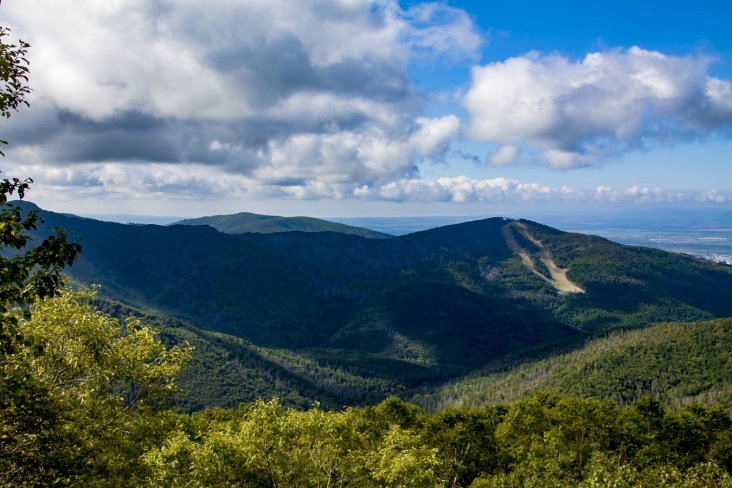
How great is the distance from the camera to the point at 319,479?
2823 centimetres

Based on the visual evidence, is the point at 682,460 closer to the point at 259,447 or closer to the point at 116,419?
the point at 259,447

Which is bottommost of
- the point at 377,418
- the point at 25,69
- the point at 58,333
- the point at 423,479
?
the point at 377,418

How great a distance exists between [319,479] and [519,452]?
176ft

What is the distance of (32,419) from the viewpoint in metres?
16.4

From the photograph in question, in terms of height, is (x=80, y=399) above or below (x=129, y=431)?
above

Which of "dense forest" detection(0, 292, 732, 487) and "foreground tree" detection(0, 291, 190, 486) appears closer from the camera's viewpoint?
"foreground tree" detection(0, 291, 190, 486)

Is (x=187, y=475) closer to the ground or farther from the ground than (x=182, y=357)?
closer to the ground

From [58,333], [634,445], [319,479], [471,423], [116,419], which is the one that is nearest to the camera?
[58,333]

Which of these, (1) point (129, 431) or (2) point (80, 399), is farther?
(1) point (129, 431)

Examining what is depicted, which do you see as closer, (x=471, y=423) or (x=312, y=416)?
(x=312, y=416)

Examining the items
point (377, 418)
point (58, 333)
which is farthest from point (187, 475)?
point (377, 418)

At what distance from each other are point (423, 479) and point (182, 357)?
55.1 ft

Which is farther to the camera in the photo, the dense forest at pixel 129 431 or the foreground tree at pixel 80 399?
the dense forest at pixel 129 431

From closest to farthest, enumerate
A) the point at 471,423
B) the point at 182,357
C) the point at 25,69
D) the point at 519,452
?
the point at 25,69
the point at 182,357
the point at 519,452
the point at 471,423
